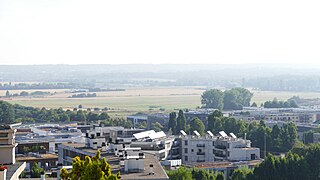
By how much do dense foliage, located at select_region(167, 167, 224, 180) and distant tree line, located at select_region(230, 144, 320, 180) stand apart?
3.98ft

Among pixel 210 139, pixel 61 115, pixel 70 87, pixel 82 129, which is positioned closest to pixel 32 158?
pixel 210 139

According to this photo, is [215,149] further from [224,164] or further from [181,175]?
[181,175]

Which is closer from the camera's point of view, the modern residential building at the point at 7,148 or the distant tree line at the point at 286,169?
the modern residential building at the point at 7,148

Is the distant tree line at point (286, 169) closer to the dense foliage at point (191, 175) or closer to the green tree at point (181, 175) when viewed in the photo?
the dense foliage at point (191, 175)

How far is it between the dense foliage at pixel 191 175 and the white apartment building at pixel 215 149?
841 cm

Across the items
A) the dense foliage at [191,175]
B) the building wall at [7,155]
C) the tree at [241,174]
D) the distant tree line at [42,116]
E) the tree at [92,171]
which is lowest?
the distant tree line at [42,116]

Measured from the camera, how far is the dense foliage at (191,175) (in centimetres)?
2955

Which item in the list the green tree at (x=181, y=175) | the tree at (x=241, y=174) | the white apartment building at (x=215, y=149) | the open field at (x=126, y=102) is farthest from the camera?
the open field at (x=126, y=102)

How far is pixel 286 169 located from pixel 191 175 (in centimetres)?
418

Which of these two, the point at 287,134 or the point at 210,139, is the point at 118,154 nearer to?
the point at 210,139

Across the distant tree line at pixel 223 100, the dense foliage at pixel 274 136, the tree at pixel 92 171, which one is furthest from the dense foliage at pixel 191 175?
the distant tree line at pixel 223 100

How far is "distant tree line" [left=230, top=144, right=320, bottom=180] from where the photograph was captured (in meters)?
32.0

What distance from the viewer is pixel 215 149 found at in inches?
1651

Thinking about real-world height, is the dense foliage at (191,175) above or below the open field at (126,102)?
above
